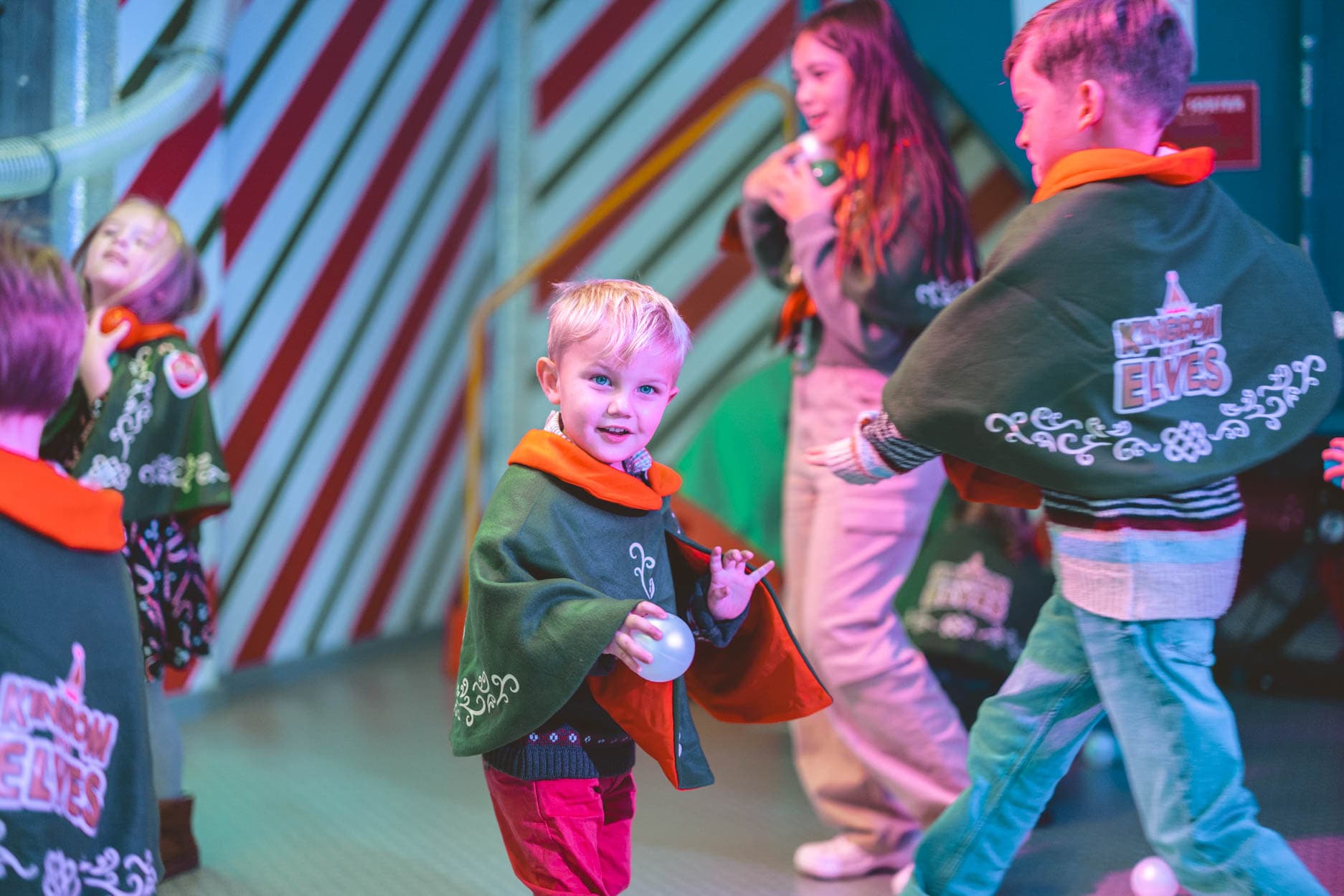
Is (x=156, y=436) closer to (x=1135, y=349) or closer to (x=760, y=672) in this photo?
(x=760, y=672)

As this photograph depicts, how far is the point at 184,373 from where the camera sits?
7.15 feet

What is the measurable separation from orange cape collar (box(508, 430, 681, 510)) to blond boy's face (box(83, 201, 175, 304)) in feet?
3.39

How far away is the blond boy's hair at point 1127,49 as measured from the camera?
159 centimetres

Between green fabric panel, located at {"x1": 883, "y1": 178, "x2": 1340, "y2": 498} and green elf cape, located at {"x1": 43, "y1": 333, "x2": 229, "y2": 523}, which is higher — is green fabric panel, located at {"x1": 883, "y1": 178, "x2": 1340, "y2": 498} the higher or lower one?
the higher one

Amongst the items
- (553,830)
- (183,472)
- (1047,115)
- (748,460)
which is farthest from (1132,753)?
(183,472)

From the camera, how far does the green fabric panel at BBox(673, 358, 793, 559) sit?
→ 290cm

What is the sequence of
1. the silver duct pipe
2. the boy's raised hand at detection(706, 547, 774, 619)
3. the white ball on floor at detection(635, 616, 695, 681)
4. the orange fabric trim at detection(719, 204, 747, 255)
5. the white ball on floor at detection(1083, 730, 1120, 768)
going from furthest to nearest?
the white ball on floor at detection(1083, 730, 1120, 768) → the orange fabric trim at detection(719, 204, 747, 255) → the silver duct pipe → the boy's raised hand at detection(706, 547, 774, 619) → the white ball on floor at detection(635, 616, 695, 681)

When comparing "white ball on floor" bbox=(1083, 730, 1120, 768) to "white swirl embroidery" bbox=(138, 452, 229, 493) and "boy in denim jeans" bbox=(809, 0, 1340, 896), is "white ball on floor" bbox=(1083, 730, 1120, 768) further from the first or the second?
"white swirl embroidery" bbox=(138, 452, 229, 493)

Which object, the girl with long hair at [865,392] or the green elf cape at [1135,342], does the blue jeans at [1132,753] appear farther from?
the girl with long hair at [865,392]

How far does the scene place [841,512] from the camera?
7.19 feet

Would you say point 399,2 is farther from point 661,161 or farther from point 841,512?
point 841,512

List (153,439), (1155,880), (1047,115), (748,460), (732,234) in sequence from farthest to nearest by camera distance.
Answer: (748,460) < (732,234) < (153,439) < (1155,880) < (1047,115)

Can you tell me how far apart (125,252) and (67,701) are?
3.87 ft

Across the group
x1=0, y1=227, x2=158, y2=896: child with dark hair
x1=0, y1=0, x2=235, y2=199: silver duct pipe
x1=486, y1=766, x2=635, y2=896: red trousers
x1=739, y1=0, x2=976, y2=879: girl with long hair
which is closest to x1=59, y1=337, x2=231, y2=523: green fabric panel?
x1=0, y1=0, x2=235, y2=199: silver duct pipe
